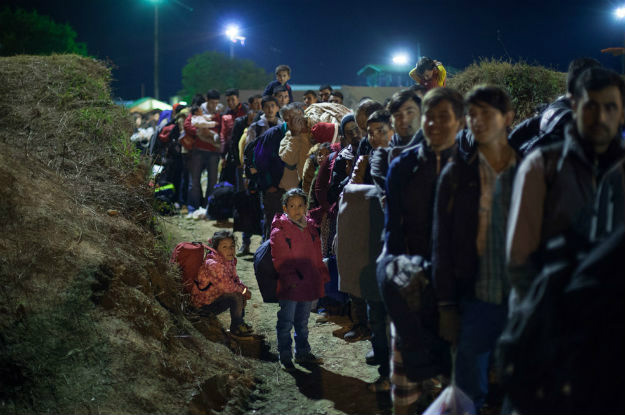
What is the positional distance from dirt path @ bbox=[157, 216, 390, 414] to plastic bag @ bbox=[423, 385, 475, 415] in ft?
4.55

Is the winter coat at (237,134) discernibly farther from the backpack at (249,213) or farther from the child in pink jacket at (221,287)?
the child in pink jacket at (221,287)

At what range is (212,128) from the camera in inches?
478

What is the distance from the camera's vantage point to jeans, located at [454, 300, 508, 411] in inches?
127

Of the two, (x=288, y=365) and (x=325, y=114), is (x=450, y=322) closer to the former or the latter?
(x=288, y=365)

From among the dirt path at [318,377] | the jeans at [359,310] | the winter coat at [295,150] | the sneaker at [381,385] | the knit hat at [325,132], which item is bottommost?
the dirt path at [318,377]

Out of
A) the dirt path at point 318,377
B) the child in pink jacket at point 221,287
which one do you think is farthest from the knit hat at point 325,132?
the dirt path at point 318,377

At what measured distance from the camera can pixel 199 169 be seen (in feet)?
40.6

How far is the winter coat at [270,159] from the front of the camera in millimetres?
8273

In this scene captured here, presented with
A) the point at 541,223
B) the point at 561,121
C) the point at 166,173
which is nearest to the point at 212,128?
the point at 166,173

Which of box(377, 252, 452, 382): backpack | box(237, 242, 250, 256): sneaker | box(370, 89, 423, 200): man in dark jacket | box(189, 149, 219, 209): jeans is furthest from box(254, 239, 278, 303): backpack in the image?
box(189, 149, 219, 209): jeans

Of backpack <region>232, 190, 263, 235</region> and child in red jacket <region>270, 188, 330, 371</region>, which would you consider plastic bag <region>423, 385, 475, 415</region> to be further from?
backpack <region>232, 190, 263, 235</region>

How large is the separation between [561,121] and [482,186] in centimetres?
91

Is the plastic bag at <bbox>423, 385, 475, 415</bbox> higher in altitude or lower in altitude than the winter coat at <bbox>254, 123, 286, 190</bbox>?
lower

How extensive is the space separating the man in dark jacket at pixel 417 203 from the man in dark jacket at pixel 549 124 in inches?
23.1
